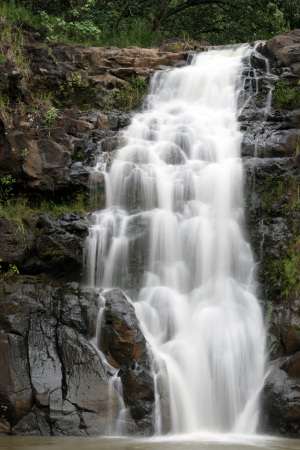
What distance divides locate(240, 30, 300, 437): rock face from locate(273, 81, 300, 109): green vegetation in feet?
0.18

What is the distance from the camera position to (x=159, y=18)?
57.8ft

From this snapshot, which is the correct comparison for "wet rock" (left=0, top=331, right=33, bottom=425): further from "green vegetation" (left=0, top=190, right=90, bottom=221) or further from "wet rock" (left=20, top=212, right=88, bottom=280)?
"green vegetation" (left=0, top=190, right=90, bottom=221)

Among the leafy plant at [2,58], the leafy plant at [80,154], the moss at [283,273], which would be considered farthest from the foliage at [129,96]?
the moss at [283,273]

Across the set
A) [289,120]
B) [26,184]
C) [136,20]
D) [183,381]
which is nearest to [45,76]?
[26,184]

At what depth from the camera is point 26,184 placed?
948cm

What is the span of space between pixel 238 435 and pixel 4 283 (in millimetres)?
3976

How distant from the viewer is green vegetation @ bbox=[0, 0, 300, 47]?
15594 mm

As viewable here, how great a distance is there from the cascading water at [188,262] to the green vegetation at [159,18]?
5.98m

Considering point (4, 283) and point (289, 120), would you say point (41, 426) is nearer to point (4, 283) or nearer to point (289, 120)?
point (4, 283)

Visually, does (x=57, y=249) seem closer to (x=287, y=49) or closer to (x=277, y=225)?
(x=277, y=225)

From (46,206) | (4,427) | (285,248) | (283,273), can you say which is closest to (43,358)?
(4,427)

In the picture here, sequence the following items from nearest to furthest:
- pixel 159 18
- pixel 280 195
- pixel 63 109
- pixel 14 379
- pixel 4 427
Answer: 1. pixel 4 427
2. pixel 14 379
3. pixel 280 195
4. pixel 63 109
5. pixel 159 18

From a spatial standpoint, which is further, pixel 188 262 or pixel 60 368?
pixel 188 262

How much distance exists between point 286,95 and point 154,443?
326 inches
